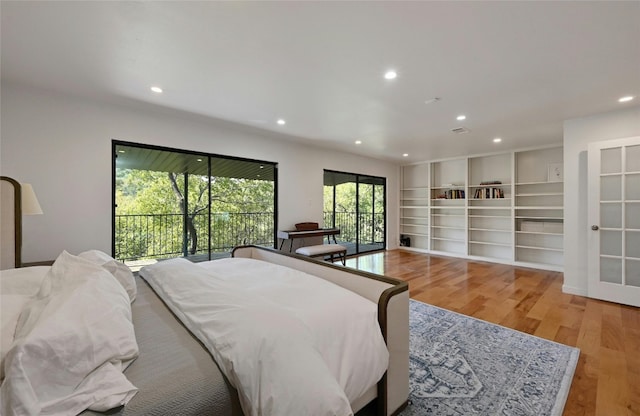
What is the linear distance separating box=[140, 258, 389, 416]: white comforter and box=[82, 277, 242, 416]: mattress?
0.05 meters

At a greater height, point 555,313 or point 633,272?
point 633,272

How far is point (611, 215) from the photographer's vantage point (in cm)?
A: 323

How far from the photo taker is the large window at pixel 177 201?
3.56 metres

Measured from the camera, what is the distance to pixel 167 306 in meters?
1.56

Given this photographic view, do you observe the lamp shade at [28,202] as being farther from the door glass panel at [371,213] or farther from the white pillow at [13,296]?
the door glass panel at [371,213]

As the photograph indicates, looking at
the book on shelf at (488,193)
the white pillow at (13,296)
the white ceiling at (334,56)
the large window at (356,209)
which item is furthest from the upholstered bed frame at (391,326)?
the book on shelf at (488,193)

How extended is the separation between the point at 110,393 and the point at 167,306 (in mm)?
798

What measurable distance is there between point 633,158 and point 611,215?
27.7 inches

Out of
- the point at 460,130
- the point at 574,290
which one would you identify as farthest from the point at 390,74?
the point at 574,290

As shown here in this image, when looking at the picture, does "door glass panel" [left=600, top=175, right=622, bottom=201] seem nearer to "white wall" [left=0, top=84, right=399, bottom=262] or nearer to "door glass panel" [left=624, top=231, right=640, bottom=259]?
"door glass panel" [left=624, top=231, right=640, bottom=259]

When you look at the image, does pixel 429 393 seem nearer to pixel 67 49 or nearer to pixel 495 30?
pixel 495 30

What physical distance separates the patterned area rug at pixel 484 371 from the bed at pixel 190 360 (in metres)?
0.34

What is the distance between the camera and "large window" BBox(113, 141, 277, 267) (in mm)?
3557

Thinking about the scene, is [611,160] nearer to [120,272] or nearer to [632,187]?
[632,187]
